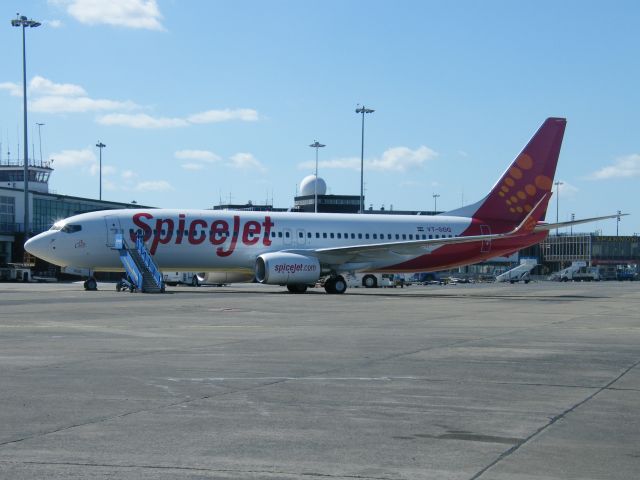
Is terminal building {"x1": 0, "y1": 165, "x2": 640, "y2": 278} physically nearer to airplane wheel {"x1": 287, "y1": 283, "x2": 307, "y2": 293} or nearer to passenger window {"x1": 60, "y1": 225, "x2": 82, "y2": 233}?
airplane wheel {"x1": 287, "y1": 283, "x2": 307, "y2": 293}

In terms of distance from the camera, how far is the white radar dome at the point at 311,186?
117188 mm

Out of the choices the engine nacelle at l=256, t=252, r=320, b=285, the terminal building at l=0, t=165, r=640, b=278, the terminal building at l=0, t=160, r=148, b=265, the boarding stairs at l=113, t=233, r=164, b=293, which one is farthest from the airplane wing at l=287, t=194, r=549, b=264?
the terminal building at l=0, t=160, r=148, b=265

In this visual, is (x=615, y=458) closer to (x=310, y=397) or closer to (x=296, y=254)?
(x=310, y=397)

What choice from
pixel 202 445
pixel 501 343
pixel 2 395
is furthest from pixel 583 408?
pixel 501 343

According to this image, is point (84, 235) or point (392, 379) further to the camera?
point (84, 235)

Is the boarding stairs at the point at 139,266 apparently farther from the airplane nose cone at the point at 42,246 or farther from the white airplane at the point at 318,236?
the airplane nose cone at the point at 42,246

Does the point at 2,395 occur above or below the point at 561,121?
below

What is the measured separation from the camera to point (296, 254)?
44094 millimetres

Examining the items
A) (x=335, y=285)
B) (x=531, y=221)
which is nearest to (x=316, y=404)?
(x=335, y=285)

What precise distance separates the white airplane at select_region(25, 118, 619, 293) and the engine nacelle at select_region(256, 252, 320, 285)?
0.18 feet

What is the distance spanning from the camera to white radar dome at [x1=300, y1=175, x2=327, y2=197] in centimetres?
11719

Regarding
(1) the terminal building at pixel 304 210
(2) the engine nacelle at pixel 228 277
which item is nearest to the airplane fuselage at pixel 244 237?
(2) the engine nacelle at pixel 228 277

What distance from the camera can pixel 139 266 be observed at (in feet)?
136

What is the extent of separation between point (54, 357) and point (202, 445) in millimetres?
7034
